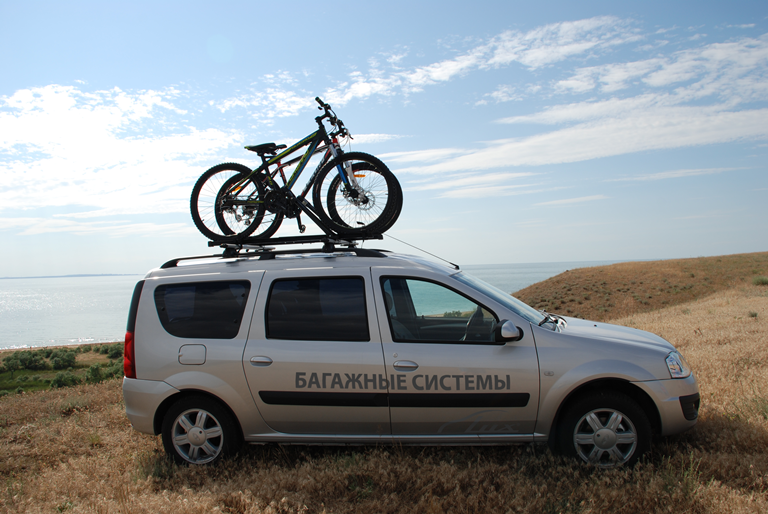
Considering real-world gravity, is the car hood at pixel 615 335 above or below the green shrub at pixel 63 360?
above

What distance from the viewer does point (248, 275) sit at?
411 cm

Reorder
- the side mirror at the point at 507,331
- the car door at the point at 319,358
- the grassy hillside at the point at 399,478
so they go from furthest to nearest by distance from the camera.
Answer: the car door at the point at 319,358 → the side mirror at the point at 507,331 → the grassy hillside at the point at 399,478

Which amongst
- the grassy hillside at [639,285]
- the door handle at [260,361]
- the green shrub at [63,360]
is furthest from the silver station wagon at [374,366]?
the green shrub at [63,360]

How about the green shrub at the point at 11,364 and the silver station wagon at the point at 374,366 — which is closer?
the silver station wagon at the point at 374,366

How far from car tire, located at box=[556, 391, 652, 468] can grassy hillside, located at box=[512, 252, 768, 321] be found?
34639 mm

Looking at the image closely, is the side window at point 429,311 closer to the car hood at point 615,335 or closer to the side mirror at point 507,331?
the side mirror at point 507,331

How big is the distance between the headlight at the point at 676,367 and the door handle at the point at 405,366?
6.71 feet

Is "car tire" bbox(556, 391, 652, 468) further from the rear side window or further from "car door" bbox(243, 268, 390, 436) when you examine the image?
the rear side window

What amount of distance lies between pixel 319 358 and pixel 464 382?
1202mm

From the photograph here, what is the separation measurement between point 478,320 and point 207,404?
2.47 m

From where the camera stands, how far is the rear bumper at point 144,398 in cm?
398

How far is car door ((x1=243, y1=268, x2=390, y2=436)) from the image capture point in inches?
147

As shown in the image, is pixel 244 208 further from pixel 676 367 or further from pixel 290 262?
pixel 676 367

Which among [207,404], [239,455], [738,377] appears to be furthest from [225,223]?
[738,377]
